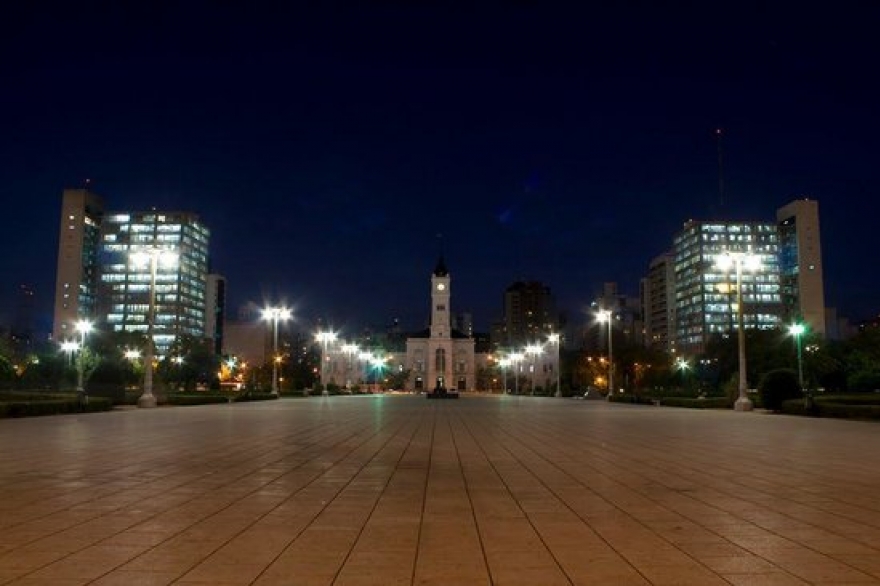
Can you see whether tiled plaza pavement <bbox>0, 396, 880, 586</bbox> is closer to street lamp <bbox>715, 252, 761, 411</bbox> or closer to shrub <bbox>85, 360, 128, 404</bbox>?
street lamp <bbox>715, 252, 761, 411</bbox>

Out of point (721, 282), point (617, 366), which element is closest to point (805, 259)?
point (721, 282)

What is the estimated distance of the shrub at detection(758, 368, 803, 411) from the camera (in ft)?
123

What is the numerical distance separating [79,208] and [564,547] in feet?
670

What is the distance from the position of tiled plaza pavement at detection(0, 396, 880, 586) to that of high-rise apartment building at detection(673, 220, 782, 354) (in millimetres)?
176620

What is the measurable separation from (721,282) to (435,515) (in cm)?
18695

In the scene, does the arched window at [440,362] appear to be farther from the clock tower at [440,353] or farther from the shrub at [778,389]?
the shrub at [778,389]

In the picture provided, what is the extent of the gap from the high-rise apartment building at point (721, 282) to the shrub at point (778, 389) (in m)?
149

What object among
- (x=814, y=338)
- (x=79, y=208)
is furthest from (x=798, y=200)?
(x=79, y=208)

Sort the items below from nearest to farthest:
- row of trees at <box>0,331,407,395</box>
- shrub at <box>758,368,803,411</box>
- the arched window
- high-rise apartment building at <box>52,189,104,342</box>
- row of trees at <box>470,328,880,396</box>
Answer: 1. shrub at <box>758,368,803,411</box>
2. row of trees at <box>0,331,407,395</box>
3. row of trees at <box>470,328,880,396</box>
4. the arched window
5. high-rise apartment building at <box>52,189,104,342</box>

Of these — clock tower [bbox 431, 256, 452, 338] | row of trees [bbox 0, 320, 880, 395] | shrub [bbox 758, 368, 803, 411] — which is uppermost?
clock tower [bbox 431, 256, 452, 338]

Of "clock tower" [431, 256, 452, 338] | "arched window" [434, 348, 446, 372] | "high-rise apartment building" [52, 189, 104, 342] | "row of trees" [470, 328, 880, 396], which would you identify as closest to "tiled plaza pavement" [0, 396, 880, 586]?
"row of trees" [470, 328, 880, 396]

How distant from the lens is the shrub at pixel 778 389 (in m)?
37.5

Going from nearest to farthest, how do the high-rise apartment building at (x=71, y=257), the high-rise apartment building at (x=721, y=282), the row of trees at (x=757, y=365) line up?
1. the row of trees at (x=757, y=365)
2. the high-rise apartment building at (x=721, y=282)
3. the high-rise apartment building at (x=71, y=257)

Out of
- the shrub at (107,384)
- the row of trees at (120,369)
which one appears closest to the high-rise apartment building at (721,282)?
the row of trees at (120,369)
